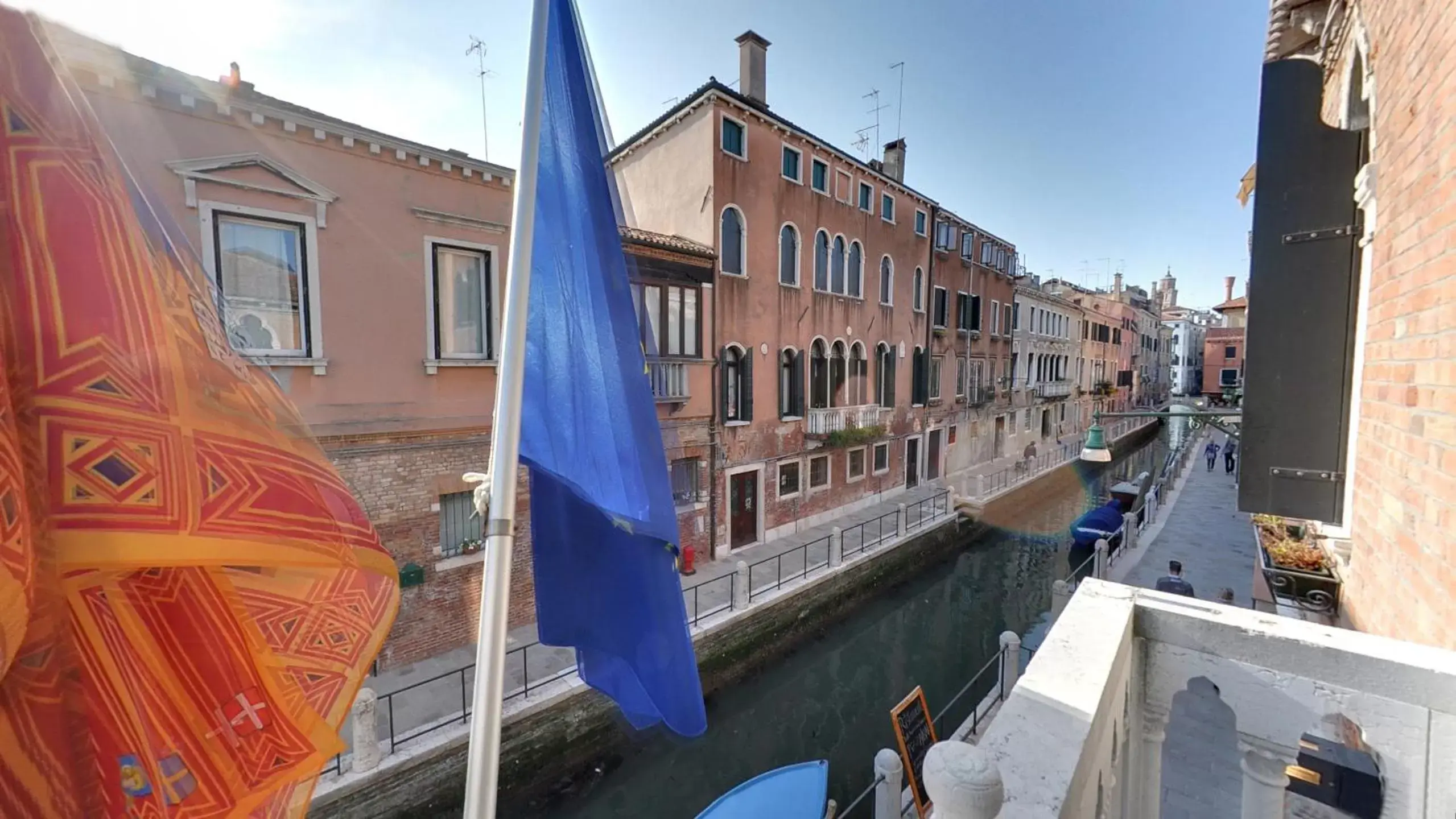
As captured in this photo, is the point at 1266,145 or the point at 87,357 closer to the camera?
the point at 87,357

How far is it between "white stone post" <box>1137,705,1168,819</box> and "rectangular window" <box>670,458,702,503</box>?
854cm

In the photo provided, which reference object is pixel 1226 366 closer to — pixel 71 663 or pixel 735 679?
pixel 735 679

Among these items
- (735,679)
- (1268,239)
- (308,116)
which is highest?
(308,116)

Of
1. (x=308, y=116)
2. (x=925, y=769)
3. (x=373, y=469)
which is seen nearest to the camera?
(x=925, y=769)

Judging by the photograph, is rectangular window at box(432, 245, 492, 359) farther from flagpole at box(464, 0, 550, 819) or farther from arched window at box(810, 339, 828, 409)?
arched window at box(810, 339, 828, 409)

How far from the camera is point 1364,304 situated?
2734 millimetres

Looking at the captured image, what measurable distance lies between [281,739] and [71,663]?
12.7 inches

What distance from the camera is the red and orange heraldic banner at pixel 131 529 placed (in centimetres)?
78

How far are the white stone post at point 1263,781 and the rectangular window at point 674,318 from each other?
349 inches

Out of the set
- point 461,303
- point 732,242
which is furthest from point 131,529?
point 732,242

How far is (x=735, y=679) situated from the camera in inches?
352

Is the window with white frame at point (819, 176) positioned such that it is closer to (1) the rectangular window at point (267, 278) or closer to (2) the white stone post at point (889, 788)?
(1) the rectangular window at point (267, 278)

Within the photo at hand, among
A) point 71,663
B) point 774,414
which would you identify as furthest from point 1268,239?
point 774,414

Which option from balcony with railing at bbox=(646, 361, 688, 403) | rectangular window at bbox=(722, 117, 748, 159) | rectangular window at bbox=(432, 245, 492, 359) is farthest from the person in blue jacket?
rectangular window at bbox=(432, 245, 492, 359)
